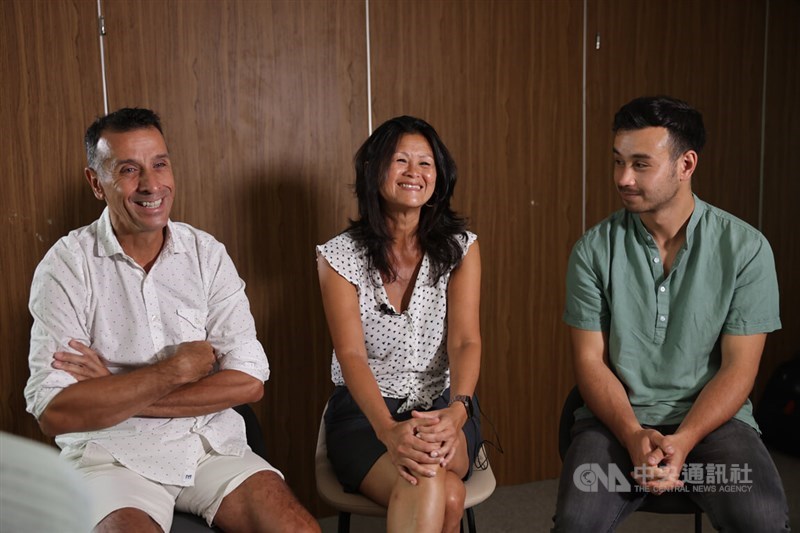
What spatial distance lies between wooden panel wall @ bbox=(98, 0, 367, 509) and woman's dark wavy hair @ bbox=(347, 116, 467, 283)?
1.59 ft

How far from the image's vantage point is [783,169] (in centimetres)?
395

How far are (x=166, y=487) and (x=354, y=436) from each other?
1.83ft

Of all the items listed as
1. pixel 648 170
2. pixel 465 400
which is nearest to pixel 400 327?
pixel 465 400

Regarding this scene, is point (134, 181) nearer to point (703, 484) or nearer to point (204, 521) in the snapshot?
point (204, 521)

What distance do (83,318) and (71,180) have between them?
2.41 feet

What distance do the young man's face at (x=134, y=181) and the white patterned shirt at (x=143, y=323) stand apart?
0.06 meters

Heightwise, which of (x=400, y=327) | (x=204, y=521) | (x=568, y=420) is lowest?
(x=204, y=521)

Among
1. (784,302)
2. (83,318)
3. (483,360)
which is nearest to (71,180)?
(83,318)

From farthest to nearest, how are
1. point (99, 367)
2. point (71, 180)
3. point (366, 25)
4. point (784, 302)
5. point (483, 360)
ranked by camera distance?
point (784, 302) → point (483, 360) → point (366, 25) → point (71, 180) → point (99, 367)

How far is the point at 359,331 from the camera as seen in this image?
248 centimetres

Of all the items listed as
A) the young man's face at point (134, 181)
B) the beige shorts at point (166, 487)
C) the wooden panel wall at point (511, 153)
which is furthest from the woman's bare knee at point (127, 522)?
the wooden panel wall at point (511, 153)

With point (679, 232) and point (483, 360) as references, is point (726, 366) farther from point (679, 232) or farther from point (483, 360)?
point (483, 360)

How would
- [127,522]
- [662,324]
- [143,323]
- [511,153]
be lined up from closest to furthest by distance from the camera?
[127,522], [143,323], [662,324], [511,153]

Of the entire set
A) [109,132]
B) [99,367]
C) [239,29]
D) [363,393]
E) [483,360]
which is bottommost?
[483,360]
